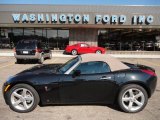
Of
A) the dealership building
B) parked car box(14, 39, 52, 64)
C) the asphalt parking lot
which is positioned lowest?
the asphalt parking lot

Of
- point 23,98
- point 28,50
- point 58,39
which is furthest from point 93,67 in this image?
point 58,39

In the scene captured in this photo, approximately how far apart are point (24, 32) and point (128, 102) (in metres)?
24.2

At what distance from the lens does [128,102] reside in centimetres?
587

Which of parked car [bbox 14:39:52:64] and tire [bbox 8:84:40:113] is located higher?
parked car [bbox 14:39:52:64]

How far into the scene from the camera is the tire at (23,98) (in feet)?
18.8

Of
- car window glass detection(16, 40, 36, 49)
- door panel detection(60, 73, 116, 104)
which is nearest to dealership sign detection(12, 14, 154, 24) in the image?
car window glass detection(16, 40, 36, 49)

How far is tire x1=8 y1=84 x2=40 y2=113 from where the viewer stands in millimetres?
5742

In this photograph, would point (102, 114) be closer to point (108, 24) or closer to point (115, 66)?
point (115, 66)

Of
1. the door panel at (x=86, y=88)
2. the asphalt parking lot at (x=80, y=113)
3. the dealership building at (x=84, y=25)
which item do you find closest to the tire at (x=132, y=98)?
the asphalt parking lot at (x=80, y=113)

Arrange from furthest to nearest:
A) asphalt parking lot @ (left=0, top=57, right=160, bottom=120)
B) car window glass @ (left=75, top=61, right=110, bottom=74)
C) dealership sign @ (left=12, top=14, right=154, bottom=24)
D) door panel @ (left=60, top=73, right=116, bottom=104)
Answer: dealership sign @ (left=12, top=14, right=154, bottom=24) < car window glass @ (left=75, top=61, right=110, bottom=74) < door panel @ (left=60, top=73, right=116, bottom=104) < asphalt parking lot @ (left=0, top=57, right=160, bottom=120)

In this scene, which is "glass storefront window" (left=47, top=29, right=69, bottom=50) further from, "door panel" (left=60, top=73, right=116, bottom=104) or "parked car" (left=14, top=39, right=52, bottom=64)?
"door panel" (left=60, top=73, right=116, bottom=104)

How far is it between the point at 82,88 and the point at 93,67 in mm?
604

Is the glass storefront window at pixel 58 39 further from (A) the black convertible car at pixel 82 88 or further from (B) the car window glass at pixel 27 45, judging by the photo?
(A) the black convertible car at pixel 82 88

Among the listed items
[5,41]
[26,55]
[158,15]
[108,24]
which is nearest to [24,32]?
[5,41]
